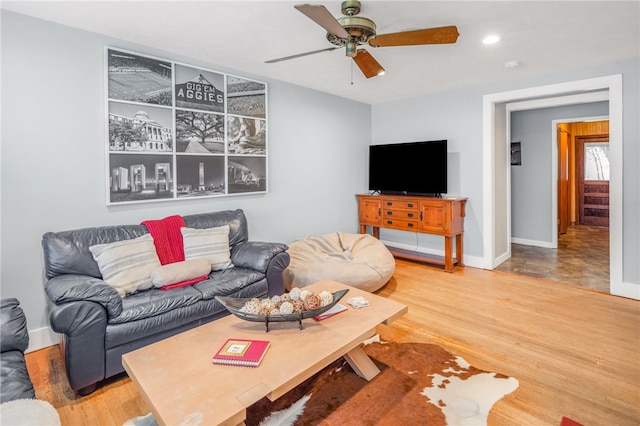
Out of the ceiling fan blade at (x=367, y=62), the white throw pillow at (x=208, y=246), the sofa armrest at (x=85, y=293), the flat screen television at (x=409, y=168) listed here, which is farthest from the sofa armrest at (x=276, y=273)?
the flat screen television at (x=409, y=168)

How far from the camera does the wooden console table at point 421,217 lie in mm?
4434

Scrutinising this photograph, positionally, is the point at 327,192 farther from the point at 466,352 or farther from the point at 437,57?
the point at 466,352

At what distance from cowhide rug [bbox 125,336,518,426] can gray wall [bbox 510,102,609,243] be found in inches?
180

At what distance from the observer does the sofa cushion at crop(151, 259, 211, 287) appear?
2.53 meters

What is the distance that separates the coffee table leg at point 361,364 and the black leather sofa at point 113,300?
1.05 metres

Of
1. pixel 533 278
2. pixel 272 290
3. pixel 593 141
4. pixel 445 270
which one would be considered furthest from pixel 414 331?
pixel 593 141

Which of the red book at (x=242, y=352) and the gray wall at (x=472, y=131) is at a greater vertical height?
the gray wall at (x=472, y=131)

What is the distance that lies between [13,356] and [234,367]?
1.08 m

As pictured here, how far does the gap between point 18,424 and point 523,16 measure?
3607 mm

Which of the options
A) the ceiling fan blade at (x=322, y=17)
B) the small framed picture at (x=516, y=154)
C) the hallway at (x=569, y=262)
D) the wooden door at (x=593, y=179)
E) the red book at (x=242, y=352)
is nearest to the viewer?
the red book at (x=242, y=352)

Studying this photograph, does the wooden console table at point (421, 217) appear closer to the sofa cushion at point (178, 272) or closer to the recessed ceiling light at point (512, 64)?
the recessed ceiling light at point (512, 64)

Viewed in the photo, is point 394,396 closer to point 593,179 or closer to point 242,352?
point 242,352

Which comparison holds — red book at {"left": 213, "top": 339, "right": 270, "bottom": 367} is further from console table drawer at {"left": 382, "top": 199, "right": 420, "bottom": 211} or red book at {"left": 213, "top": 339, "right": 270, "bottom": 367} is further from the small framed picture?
the small framed picture

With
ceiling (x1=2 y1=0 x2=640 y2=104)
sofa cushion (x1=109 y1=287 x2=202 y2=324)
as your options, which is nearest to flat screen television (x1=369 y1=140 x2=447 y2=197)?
ceiling (x1=2 y1=0 x2=640 y2=104)
